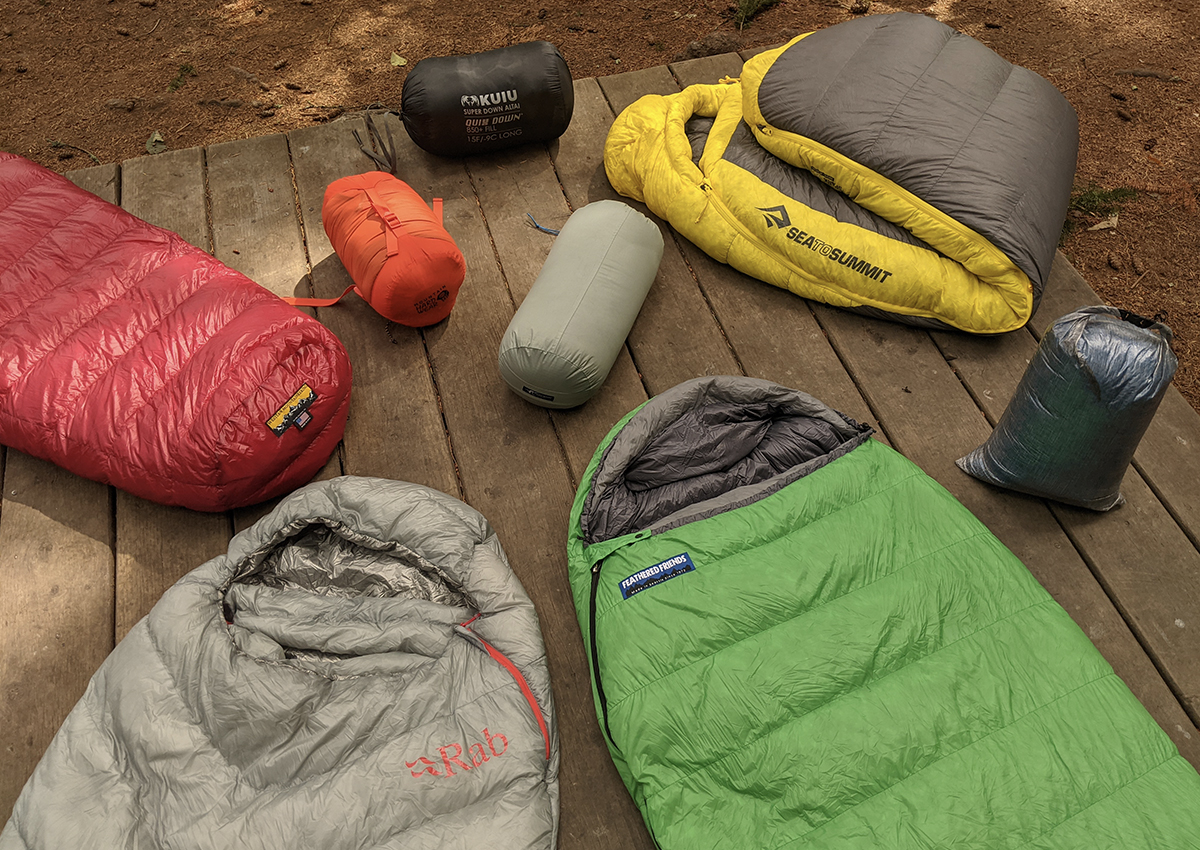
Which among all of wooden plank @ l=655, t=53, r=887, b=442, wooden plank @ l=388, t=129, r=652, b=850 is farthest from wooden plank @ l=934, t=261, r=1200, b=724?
wooden plank @ l=388, t=129, r=652, b=850

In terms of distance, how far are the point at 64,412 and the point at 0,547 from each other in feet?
1.26

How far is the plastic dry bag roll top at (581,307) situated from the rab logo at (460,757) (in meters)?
0.85

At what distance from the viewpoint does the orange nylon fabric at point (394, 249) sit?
6.97 ft

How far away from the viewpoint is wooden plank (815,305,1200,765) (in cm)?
180

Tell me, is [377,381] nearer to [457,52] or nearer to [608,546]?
[608,546]

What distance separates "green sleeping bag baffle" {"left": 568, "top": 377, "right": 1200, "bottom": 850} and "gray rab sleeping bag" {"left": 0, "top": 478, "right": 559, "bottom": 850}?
221 mm

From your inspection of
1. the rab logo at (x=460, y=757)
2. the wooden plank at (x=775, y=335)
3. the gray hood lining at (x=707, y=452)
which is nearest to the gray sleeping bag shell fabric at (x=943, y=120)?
the wooden plank at (x=775, y=335)

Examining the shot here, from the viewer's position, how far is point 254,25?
10.9 feet

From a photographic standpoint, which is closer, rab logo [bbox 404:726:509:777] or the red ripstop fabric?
rab logo [bbox 404:726:509:777]

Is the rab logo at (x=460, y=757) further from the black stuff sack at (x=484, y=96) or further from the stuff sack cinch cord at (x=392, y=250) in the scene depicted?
the black stuff sack at (x=484, y=96)

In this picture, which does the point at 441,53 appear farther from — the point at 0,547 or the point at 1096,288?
the point at 1096,288

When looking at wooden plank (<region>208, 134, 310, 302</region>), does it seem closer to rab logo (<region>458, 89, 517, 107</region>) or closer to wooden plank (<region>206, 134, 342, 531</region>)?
wooden plank (<region>206, 134, 342, 531</region>)

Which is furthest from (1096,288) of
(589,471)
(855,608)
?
(589,471)

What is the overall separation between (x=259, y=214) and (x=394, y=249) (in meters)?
0.72
